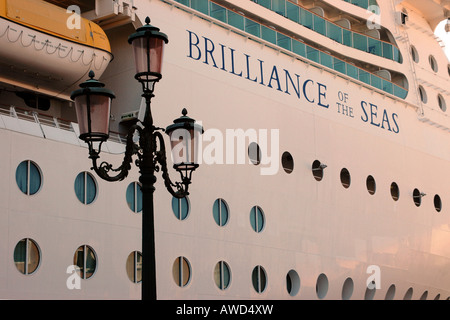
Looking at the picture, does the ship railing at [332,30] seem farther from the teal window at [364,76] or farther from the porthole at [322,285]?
the porthole at [322,285]

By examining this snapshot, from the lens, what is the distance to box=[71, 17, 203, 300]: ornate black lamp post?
696 cm

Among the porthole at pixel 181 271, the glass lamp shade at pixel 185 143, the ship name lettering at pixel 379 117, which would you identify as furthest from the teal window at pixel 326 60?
the glass lamp shade at pixel 185 143

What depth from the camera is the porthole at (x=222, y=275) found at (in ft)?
46.1

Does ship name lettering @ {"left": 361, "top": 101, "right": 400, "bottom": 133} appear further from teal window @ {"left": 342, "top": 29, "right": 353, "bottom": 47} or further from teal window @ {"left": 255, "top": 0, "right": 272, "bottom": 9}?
teal window @ {"left": 255, "top": 0, "right": 272, "bottom": 9}

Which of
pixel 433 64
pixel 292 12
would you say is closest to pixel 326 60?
pixel 292 12

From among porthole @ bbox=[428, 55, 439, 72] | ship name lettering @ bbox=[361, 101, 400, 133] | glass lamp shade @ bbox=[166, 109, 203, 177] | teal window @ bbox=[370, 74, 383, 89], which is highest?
porthole @ bbox=[428, 55, 439, 72]

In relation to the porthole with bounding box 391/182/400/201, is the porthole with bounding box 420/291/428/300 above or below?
below

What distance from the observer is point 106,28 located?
46.8ft

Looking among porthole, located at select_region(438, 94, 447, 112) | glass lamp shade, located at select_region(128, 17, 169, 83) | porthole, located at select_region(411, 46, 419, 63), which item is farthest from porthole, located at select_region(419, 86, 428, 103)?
glass lamp shade, located at select_region(128, 17, 169, 83)

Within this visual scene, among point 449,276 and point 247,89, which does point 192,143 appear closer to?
point 247,89

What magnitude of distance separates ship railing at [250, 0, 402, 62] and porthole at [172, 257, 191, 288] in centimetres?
626

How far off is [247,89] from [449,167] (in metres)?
8.73

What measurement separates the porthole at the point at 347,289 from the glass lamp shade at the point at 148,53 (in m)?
10.8

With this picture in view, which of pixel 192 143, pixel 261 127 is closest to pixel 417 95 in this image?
pixel 261 127
